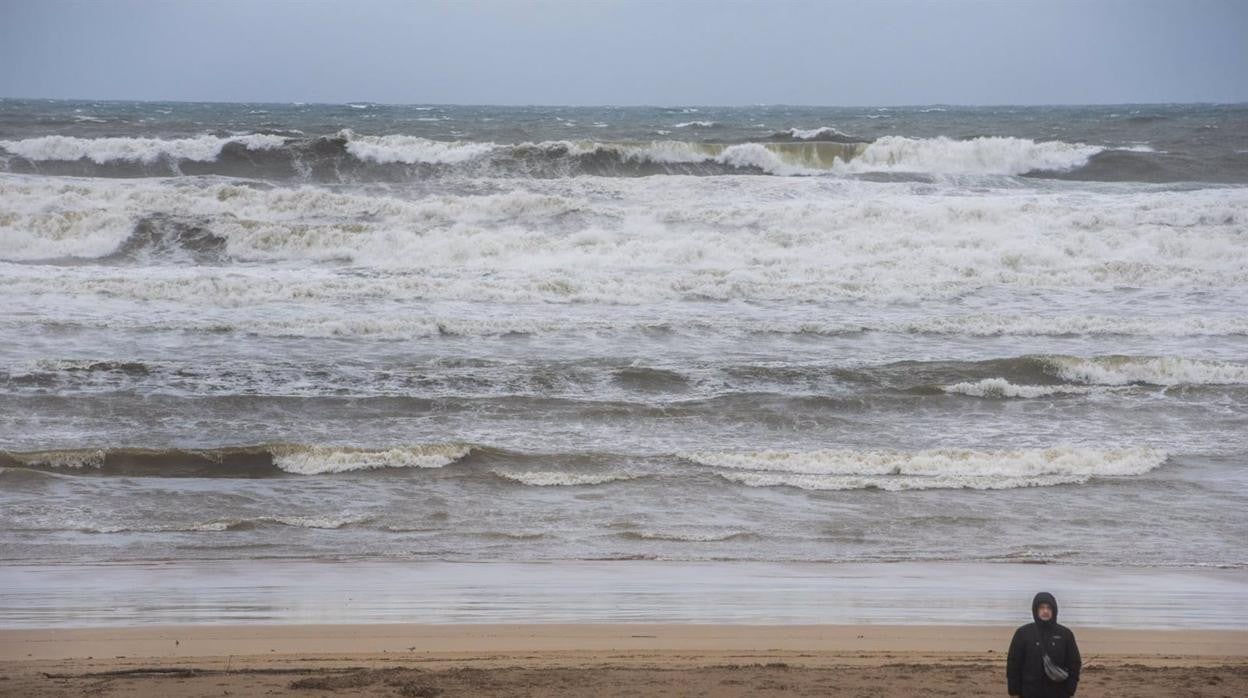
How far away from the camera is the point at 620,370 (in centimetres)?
1473

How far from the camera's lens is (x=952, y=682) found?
20.8 feet

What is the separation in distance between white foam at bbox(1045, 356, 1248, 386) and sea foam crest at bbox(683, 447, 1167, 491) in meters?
3.24

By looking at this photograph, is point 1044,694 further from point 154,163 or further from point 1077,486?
point 154,163

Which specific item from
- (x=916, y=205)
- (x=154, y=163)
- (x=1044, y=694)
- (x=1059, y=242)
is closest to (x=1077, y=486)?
(x=1044, y=694)

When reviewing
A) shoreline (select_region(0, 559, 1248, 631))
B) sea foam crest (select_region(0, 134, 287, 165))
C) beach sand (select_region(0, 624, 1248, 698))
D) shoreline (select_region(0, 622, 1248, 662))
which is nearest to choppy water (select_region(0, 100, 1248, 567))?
shoreline (select_region(0, 559, 1248, 631))

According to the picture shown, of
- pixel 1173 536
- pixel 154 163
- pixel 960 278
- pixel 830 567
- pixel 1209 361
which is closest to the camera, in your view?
pixel 830 567

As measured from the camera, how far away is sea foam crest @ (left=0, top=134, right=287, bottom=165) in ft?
111

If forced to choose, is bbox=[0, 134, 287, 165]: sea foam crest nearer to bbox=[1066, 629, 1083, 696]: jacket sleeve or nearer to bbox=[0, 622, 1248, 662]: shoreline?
bbox=[0, 622, 1248, 662]: shoreline

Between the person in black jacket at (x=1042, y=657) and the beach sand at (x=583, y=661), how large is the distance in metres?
0.87

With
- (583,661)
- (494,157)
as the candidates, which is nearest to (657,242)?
(494,157)

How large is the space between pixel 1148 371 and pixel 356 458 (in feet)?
32.4

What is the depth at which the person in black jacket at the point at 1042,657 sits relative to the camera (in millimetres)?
5270

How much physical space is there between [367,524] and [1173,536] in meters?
6.50

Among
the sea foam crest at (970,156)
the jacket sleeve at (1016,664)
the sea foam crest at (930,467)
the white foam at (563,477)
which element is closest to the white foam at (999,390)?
the sea foam crest at (930,467)
